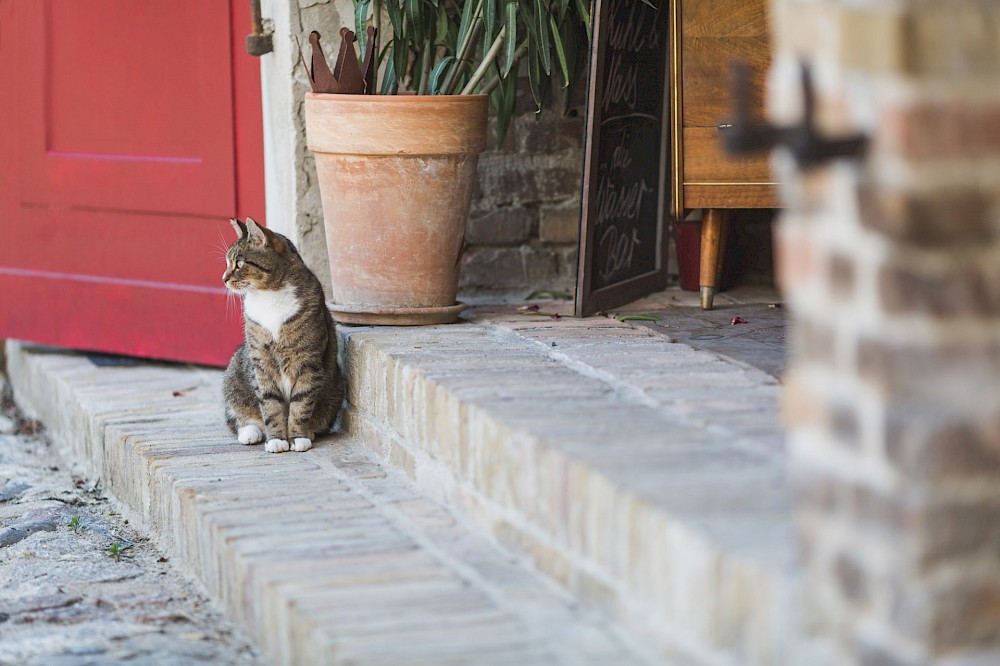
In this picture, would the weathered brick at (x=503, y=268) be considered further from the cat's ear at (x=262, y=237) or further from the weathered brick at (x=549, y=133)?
the cat's ear at (x=262, y=237)

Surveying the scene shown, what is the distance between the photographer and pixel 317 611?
2.26 metres

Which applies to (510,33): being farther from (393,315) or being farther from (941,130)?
(941,130)

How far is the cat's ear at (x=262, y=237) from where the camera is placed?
3416 millimetres

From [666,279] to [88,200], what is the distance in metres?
1.90

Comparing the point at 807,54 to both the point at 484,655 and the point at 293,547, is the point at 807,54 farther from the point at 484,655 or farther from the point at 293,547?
the point at 293,547

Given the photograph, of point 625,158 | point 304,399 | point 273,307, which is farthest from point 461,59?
point 304,399

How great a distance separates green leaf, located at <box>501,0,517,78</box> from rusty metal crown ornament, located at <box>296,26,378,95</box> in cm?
35

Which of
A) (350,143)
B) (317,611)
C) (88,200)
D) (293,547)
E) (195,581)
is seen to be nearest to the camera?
(317,611)

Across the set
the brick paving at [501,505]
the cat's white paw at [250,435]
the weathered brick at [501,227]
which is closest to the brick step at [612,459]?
the brick paving at [501,505]

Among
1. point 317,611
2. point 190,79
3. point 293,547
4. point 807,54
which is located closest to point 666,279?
point 190,79

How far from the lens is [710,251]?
3758 mm

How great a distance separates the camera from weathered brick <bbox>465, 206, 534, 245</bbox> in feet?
13.5

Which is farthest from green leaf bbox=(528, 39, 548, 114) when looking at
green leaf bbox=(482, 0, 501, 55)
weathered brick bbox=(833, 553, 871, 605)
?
weathered brick bbox=(833, 553, 871, 605)

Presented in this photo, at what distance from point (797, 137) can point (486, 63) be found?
2.13 m
